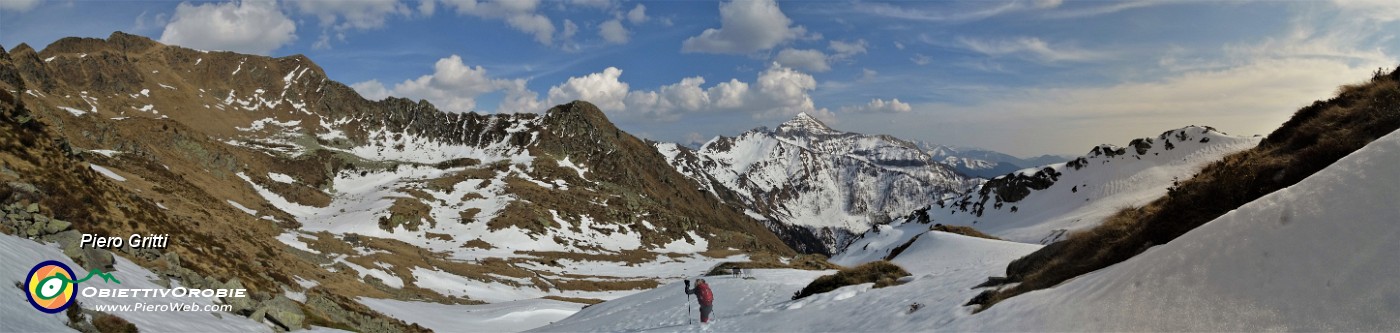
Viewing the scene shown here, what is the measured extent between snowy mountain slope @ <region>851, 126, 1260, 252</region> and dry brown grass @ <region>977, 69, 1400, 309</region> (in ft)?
186

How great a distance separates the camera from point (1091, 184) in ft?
297

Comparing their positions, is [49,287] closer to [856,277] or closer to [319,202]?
[856,277]

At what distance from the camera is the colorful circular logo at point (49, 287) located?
37.4 ft

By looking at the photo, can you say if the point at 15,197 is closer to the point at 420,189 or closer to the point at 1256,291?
the point at 1256,291

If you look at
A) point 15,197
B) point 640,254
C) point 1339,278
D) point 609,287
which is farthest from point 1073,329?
point 640,254

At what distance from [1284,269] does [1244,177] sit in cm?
589

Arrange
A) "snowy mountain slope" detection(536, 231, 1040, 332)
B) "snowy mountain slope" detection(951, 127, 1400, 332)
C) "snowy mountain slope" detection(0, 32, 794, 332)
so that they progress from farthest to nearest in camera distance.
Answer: "snowy mountain slope" detection(0, 32, 794, 332), "snowy mountain slope" detection(536, 231, 1040, 332), "snowy mountain slope" detection(951, 127, 1400, 332)

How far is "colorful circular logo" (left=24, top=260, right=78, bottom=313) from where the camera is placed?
11391 mm

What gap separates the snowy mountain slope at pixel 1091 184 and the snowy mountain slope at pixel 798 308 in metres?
53.1

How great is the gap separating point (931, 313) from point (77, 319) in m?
17.7

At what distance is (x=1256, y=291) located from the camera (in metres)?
8.41

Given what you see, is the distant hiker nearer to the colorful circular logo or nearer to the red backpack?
the red backpack

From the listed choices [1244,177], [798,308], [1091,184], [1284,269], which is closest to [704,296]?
[798,308]

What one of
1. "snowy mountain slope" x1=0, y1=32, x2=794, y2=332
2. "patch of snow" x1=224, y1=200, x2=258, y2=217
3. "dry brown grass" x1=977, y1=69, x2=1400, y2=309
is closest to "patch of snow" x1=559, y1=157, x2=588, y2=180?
"snowy mountain slope" x1=0, y1=32, x2=794, y2=332
